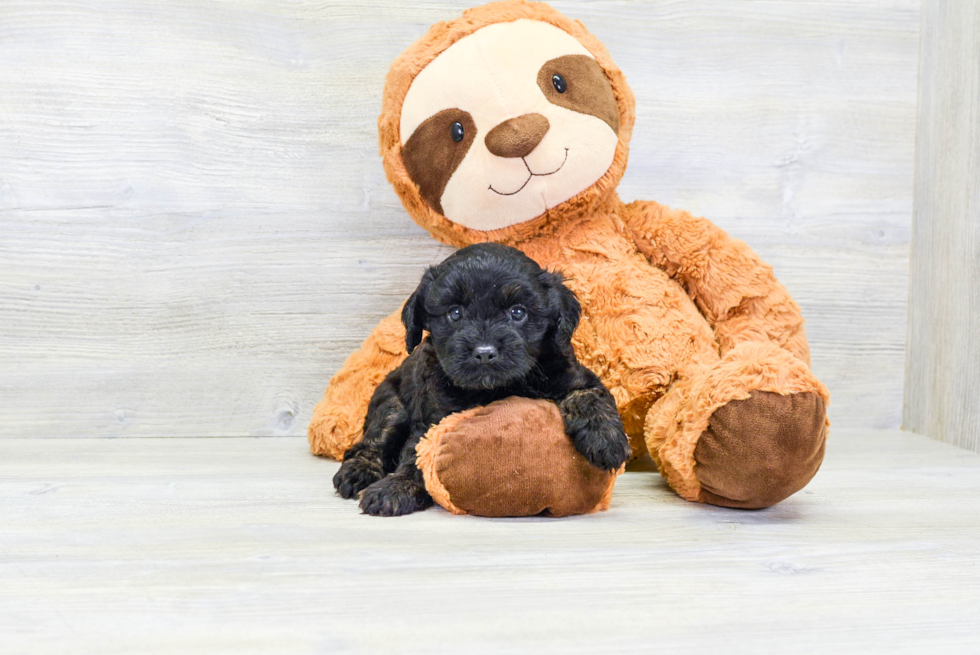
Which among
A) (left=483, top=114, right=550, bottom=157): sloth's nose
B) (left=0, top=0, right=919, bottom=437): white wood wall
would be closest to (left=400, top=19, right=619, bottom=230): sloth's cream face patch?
(left=483, top=114, right=550, bottom=157): sloth's nose

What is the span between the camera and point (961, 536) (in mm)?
1421

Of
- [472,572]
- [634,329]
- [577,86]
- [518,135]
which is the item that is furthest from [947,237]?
[472,572]

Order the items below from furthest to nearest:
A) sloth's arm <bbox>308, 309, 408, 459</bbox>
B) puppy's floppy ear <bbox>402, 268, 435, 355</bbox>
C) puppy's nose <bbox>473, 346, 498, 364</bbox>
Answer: sloth's arm <bbox>308, 309, 408, 459</bbox>, puppy's floppy ear <bbox>402, 268, 435, 355</bbox>, puppy's nose <bbox>473, 346, 498, 364</bbox>

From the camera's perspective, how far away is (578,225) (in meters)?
1.97

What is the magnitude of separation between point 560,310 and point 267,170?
1.09m

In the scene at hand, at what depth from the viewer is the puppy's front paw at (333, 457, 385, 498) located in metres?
1.68

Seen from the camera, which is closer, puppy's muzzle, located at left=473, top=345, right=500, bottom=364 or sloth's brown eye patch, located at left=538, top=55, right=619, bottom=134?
puppy's muzzle, located at left=473, top=345, right=500, bottom=364

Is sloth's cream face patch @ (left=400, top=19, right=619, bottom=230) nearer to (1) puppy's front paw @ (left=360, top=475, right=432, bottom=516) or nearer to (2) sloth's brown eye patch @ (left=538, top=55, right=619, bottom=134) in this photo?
(2) sloth's brown eye patch @ (left=538, top=55, right=619, bottom=134)

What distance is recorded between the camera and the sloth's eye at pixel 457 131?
184 cm

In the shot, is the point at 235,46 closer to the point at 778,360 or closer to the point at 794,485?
the point at 778,360

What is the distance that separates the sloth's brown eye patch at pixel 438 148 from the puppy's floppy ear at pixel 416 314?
36 centimetres

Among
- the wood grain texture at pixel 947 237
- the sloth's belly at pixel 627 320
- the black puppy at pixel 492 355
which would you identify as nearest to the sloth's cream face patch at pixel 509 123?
the sloth's belly at pixel 627 320

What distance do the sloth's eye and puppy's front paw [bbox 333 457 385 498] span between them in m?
0.71

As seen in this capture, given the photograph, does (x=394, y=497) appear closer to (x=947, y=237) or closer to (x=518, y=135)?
(x=518, y=135)
